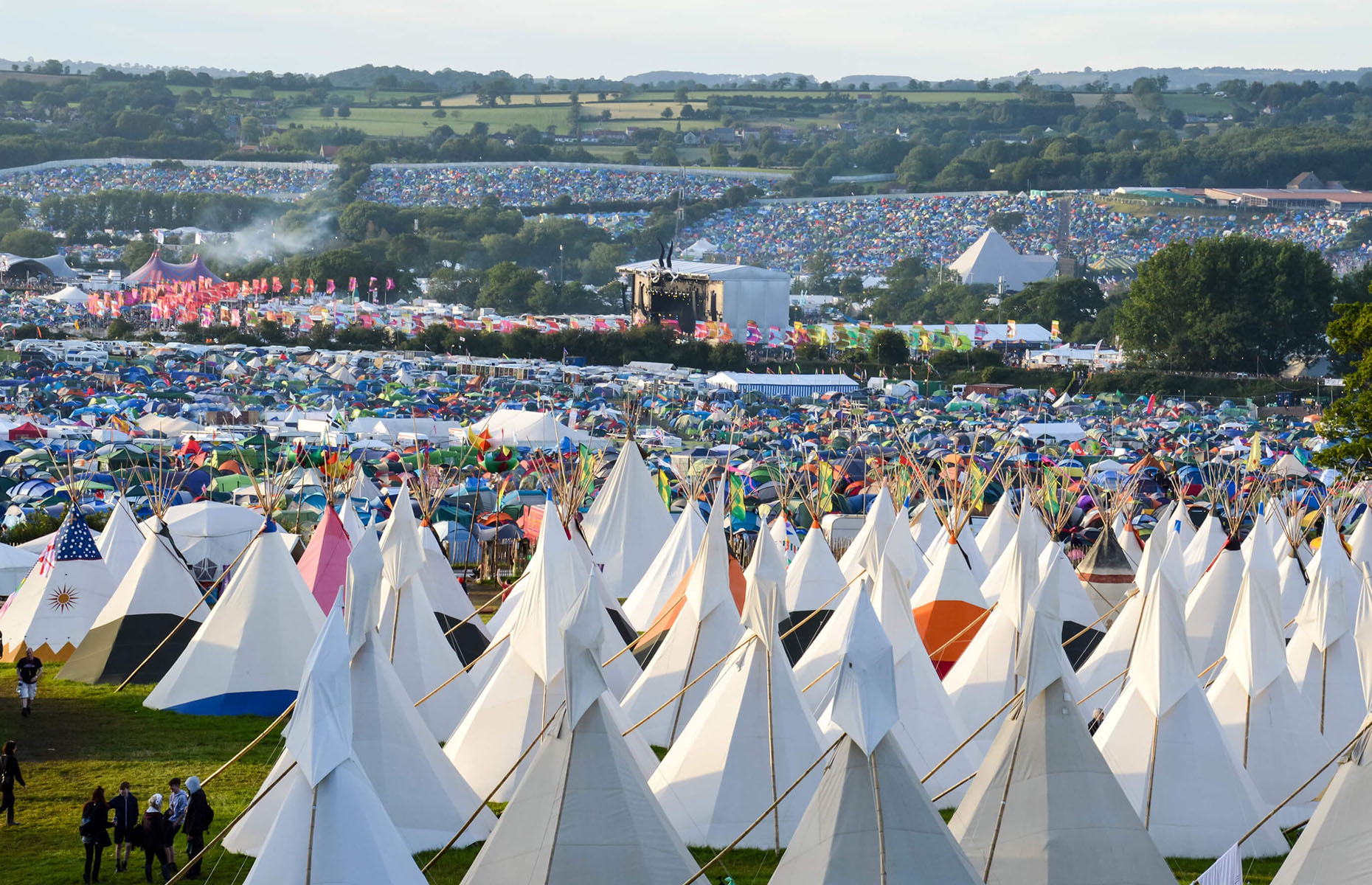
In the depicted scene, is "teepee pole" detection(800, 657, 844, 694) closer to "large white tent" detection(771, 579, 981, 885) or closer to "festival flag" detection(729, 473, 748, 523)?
"large white tent" detection(771, 579, 981, 885)

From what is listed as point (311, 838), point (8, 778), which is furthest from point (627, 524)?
point (311, 838)

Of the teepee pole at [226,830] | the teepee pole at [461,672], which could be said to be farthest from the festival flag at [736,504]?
the teepee pole at [226,830]

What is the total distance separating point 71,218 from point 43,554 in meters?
147

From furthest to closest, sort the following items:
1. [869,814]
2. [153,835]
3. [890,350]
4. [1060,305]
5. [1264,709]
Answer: [1060,305] → [890,350] → [1264,709] → [153,835] → [869,814]

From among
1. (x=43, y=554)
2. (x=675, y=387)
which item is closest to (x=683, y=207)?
(x=675, y=387)

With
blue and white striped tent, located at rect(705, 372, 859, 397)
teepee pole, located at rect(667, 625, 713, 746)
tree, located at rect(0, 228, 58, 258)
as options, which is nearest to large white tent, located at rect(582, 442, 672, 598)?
teepee pole, located at rect(667, 625, 713, 746)

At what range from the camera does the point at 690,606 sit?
804 inches

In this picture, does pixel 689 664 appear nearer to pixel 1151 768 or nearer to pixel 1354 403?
pixel 1151 768

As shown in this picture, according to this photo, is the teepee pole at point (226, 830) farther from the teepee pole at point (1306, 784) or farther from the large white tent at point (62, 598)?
the large white tent at point (62, 598)

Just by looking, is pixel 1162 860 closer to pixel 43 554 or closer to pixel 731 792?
pixel 731 792

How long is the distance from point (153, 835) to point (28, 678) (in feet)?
19.9

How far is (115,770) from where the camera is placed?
737 inches

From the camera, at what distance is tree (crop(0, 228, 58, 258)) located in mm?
143250

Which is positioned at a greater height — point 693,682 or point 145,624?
point 693,682
